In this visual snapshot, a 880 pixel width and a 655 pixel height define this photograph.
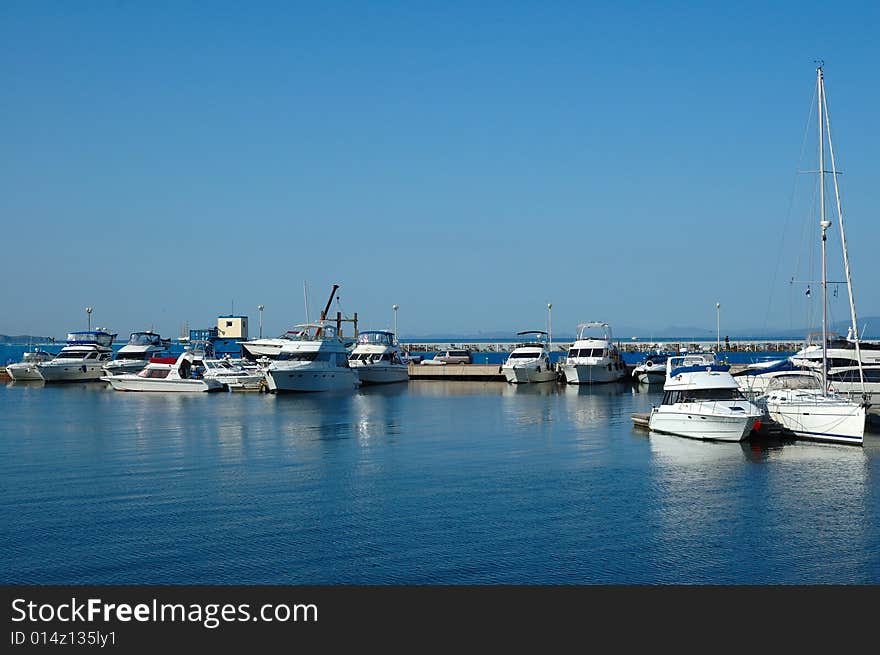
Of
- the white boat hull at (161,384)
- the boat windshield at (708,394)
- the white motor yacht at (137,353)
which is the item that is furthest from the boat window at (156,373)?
the boat windshield at (708,394)

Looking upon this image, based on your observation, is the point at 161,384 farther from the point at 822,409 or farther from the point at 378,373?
the point at 822,409

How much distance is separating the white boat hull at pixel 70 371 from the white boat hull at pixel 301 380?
29.9m

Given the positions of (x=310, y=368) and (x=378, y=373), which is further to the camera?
(x=378, y=373)

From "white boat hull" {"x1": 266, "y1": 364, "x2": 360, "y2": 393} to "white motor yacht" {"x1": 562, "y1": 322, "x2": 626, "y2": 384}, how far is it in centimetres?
2140

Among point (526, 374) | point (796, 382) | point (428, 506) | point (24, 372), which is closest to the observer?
point (428, 506)

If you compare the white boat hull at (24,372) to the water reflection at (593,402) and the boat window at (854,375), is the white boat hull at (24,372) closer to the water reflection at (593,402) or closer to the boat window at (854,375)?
the water reflection at (593,402)

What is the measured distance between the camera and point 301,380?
236 ft

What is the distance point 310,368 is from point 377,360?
17.1 meters

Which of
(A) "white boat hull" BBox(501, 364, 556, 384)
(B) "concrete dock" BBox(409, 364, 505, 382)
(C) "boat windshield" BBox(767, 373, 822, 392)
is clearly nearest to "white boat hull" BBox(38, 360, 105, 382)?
(B) "concrete dock" BBox(409, 364, 505, 382)

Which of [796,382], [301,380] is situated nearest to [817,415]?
[796,382]

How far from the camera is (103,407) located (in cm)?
6069

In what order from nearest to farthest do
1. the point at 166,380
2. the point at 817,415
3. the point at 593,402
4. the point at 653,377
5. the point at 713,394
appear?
the point at 817,415, the point at 713,394, the point at 593,402, the point at 166,380, the point at 653,377

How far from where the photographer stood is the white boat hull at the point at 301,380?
70938 mm

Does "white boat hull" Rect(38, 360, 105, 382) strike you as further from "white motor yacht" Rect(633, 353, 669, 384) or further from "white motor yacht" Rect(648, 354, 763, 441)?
"white motor yacht" Rect(648, 354, 763, 441)
